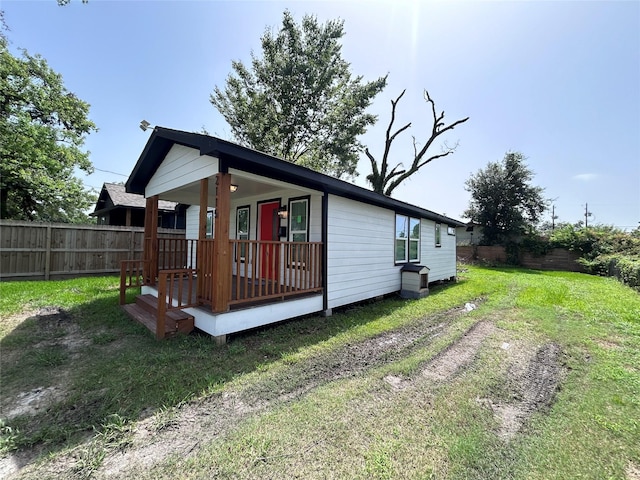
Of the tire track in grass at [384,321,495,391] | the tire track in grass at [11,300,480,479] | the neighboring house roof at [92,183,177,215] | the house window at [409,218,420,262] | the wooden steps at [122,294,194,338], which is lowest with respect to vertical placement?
the tire track in grass at [11,300,480,479]

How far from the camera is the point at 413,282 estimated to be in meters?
7.63

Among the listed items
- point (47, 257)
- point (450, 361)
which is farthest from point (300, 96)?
point (450, 361)

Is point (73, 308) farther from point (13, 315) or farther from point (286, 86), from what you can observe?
point (286, 86)

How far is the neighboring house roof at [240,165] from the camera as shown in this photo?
374 centimetres

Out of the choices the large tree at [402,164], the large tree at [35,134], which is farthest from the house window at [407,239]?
the large tree at [35,134]

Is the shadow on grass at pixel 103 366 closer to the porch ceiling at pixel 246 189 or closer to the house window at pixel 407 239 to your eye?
the porch ceiling at pixel 246 189

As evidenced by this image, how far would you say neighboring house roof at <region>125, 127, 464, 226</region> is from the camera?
374cm

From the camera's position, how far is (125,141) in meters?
14.2

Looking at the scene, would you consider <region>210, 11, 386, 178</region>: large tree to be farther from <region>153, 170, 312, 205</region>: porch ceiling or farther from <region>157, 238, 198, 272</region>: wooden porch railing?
<region>153, 170, 312, 205</region>: porch ceiling

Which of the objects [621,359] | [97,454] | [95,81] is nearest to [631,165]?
[621,359]

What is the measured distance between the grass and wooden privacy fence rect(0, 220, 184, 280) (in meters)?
4.23

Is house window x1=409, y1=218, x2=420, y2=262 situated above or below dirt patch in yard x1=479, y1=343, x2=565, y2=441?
above

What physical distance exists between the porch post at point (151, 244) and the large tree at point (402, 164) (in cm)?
1511

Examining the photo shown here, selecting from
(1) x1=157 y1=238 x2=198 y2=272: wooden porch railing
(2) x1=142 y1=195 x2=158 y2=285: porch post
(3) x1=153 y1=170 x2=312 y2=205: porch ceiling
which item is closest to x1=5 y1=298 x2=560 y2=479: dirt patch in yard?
(1) x1=157 y1=238 x2=198 y2=272: wooden porch railing
